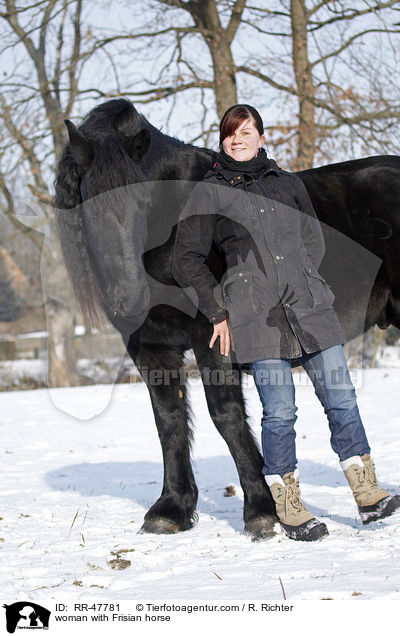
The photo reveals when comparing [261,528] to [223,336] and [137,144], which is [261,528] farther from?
[137,144]

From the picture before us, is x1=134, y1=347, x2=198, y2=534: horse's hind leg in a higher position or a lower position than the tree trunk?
lower

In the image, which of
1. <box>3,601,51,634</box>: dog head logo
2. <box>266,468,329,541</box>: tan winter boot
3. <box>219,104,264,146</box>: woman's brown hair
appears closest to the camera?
<box>3,601,51,634</box>: dog head logo

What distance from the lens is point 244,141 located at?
9.39ft

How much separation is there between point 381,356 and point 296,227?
40.0ft

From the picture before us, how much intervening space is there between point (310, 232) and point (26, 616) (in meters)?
2.01

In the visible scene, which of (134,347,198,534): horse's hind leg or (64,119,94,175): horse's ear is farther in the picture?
(134,347,198,534): horse's hind leg

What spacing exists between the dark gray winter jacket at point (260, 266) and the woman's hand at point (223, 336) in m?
0.03

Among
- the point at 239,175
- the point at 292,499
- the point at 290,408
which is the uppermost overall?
the point at 239,175

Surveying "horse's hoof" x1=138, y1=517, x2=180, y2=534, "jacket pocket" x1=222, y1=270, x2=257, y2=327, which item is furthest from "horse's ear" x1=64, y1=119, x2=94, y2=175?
"horse's hoof" x1=138, y1=517, x2=180, y2=534

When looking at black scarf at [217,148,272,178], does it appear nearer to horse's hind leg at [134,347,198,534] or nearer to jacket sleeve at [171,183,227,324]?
jacket sleeve at [171,183,227,324]

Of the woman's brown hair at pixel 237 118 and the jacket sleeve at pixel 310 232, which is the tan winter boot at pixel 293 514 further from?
the woman's brown hair at pixel 237 118

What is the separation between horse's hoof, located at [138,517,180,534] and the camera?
3.25 m

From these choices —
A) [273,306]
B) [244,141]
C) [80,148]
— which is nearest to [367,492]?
[273,306]

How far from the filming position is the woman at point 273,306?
9.12ft
